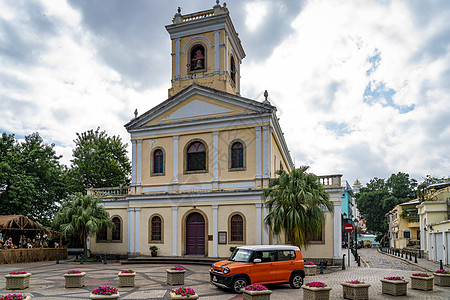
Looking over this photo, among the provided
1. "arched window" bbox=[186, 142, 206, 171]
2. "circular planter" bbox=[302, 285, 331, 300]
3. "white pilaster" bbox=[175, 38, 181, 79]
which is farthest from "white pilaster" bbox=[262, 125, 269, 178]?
"circular planter" bbox=[302, 285, 331, 300]

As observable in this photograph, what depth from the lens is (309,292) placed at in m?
13.2

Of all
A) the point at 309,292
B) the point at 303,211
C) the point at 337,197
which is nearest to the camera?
the point at 309,292

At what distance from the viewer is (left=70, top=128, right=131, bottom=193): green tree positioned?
41850mm

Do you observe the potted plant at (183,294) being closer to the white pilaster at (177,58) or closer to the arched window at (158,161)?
the arched window at (158,161)

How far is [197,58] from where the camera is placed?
31.1 metres

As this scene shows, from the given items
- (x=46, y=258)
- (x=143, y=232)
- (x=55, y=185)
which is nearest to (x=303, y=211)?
(x=143, y=232)

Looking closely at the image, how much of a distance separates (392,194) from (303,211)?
5692 cm

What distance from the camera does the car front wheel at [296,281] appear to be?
16.3 m

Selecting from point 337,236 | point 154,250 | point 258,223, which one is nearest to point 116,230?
point 154,250

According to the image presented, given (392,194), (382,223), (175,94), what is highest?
(175,94)

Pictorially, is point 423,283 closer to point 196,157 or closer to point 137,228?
point 196,157

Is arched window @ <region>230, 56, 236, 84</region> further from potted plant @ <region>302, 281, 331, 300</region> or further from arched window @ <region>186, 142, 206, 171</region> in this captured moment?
potted plant @ <region>302, 281, 331, 300</region>

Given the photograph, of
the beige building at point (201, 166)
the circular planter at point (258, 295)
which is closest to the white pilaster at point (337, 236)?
the beige building at point (201, 166)

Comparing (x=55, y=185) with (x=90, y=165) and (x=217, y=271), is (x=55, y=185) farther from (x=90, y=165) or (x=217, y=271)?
(x=217, y=271)
